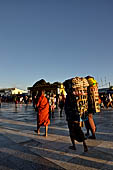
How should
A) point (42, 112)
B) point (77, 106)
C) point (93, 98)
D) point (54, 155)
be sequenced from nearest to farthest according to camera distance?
point (54, 155) → point (77, 106) → point (93, 98) → point (42, 112)

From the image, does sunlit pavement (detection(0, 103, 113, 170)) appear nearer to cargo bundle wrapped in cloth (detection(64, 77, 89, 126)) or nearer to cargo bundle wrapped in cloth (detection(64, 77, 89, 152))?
cargo bundle wrapped in cloth (detection(64, 77, 89, 152))

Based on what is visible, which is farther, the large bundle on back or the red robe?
the red robe

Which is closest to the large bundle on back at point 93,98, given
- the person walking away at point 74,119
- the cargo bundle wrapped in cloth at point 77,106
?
the cargo bundle wrapped in cloth at point 77,106

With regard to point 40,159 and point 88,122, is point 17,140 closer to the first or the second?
point 40,159

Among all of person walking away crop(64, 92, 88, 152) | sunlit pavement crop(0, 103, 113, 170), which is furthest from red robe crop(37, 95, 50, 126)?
person walking away crop(64, 92, 88, 152)

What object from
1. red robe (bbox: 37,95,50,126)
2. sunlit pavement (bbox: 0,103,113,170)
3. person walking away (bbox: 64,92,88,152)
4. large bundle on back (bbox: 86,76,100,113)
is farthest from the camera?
red robe (bbox: 37,95,50,126)

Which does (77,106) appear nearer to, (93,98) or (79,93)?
(79,93)

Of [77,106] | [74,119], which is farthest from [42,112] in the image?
[77,106]

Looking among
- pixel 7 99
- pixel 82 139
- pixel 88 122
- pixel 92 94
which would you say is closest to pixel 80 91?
pixel 92 94

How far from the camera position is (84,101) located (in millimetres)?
3520

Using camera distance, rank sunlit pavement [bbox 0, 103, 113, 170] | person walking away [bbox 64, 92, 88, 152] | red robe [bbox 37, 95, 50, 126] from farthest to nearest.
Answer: red robe [bbox 37, 95, 50, 126] < person walking away [bbox 64, 92, 88, 152] < sunlit pavement [bbox 0, 103, 113, 170]

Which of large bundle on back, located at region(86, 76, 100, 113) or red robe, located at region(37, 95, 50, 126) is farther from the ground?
large bundle on back, located at region(86, 76, 100, 113)

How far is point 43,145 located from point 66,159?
1.12m

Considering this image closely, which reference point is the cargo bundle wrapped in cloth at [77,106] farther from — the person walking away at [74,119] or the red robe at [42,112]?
the red robe at [42,112]
